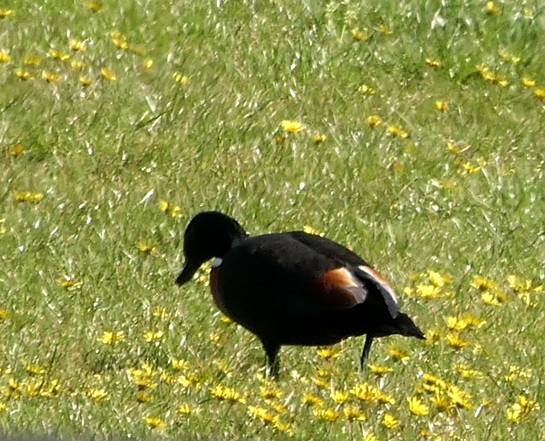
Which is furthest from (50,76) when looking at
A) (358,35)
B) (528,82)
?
(528,82)

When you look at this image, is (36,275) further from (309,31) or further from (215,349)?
(309,31)

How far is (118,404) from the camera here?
5641mm

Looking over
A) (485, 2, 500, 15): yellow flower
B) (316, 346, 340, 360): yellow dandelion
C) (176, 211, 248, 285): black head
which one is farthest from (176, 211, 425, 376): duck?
(485, 2, 500, 15): yellow flower

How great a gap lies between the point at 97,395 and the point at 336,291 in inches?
38.7

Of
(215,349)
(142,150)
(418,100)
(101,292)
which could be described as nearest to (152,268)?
(101,292)

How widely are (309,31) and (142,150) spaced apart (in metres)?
2.02

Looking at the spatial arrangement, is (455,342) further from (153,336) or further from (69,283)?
(69,283)

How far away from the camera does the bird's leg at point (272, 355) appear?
6.25 m

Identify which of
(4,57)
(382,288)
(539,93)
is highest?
(382,288)

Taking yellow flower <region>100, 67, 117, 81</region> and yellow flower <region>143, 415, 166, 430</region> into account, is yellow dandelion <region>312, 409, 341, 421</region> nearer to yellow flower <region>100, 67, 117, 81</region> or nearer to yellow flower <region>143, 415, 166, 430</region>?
yellow flower <region>143, 415, 166, 430</region>

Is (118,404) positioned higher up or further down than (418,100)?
higher up

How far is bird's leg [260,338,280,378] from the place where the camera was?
6254 mm

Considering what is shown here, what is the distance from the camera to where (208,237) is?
6.87 m

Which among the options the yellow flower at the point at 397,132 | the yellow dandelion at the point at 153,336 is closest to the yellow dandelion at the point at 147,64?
the yellow flower at the point at 397,132
